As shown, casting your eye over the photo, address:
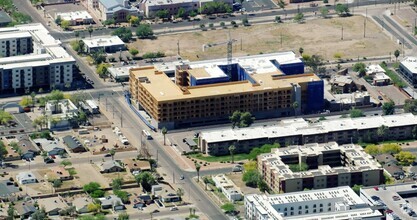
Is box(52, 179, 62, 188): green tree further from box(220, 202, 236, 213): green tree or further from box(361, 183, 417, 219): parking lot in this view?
box(361, 183, 417, 219): parking lot

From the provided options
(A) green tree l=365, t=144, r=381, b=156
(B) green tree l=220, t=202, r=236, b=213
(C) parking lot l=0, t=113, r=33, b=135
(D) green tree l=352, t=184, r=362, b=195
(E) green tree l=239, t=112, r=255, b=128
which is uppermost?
(E) green tree l=239, t=112, r=255, b=128

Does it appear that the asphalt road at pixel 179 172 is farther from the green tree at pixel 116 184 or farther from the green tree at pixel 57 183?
the green tree at pixel 57 183

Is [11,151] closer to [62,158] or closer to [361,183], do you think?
[62,158]

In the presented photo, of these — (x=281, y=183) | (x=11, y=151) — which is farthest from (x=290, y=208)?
(x=11, y=151)

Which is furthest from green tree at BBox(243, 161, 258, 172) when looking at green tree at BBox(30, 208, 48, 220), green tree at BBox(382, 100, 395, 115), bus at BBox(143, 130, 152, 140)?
green tree at BBox(30, 208, 48, 220)

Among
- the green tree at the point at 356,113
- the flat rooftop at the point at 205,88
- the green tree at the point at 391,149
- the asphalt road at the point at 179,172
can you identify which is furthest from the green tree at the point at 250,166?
the green tree at the point at 356,113
